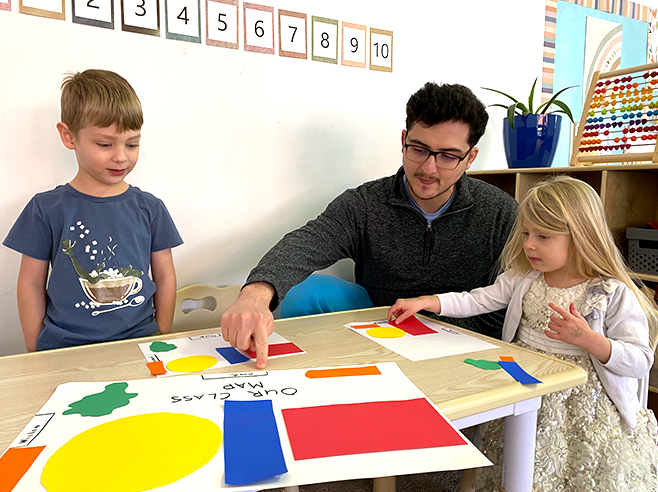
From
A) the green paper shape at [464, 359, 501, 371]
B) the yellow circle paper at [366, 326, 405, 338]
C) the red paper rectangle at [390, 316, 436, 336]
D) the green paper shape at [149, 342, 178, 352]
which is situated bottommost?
the red paper rectangle at [390, 316, 436, 336]

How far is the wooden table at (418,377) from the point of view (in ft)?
2.19

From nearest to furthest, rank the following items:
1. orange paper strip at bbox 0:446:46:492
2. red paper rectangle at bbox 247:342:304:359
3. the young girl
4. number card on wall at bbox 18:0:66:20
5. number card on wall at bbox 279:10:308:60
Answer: orange paper strip at bbox 0:446:46:492, red paper rectangle at bbox 247:342:304:359, the young girl, number card on wall at bbox 18:0:66:20, number card on wall at bbox 279:10:308:60

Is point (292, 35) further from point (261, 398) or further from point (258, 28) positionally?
point (261, 398)

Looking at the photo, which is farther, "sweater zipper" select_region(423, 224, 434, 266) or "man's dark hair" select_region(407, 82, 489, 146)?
"sweater zipper" select_region(423, 224, 434, 266)

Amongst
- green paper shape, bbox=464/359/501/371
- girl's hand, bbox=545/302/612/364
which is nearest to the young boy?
green paper shape, bbox=464/359/501/371

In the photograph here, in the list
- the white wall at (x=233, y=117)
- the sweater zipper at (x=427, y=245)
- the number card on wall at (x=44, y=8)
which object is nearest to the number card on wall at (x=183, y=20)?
the white wall at (x=233, y=117)

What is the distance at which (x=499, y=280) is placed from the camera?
122 centimetres

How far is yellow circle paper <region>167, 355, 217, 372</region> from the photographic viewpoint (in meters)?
0.78

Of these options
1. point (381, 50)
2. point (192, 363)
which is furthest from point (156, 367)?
point (381, 50)

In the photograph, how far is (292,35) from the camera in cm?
160

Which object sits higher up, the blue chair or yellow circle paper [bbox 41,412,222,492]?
yellow circle paper [bbox 41,412,222,492]

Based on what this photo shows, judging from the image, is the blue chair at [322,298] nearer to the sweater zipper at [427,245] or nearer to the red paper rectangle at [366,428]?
the sweater zipper at [427,245]

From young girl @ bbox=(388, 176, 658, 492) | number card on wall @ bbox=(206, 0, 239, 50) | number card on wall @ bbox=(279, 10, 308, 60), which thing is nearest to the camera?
young girl @ bbox=(388, 176, 658, 492)

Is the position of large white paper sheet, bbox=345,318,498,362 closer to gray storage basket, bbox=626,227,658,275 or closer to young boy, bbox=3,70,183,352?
young boy, bbox=3,70,183,352
